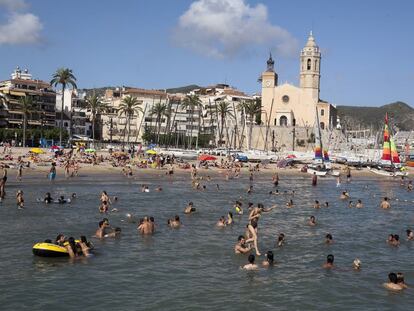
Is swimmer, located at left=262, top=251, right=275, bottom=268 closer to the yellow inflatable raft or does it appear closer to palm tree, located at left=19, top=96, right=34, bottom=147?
the yellow inflatable raft

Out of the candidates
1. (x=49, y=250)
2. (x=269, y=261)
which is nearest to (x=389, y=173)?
(x=269, y=261)

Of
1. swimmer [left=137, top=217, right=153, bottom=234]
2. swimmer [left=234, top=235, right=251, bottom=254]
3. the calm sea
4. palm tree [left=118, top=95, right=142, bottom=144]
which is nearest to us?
the calm sea

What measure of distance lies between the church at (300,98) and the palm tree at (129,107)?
2763 centimetres

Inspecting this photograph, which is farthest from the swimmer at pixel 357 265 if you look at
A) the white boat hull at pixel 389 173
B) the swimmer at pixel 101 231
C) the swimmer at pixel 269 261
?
the white boat hull at pixel 389 173

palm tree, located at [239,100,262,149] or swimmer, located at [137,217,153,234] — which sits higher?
palm tree, located at [239,100,262,149]

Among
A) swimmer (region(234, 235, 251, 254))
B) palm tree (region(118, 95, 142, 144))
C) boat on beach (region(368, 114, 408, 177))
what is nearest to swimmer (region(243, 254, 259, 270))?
swimmer (region(234, 235, 251, 254))

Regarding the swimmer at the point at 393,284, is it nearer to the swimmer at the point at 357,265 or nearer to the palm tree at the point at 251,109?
the swimmer at the point at 357,265

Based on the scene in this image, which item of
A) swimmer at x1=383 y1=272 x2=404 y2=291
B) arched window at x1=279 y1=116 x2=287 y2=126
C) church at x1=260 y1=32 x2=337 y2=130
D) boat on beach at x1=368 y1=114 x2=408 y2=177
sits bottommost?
swimmer at x1=383 y1=272 x2=404 y2=291

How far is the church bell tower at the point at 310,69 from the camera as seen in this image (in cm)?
11981

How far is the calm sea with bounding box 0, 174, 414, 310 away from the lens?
15.3 m

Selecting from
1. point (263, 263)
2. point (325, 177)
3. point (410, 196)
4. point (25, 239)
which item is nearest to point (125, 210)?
point (25, 239)

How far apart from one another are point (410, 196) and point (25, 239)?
3675cm

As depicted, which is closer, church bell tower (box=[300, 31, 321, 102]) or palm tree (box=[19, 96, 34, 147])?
palm tree (box=[19, 96, 34, 147])

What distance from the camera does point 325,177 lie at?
66.6m
